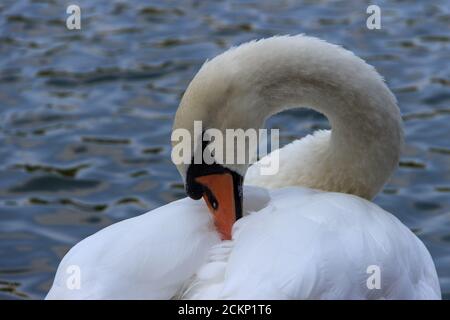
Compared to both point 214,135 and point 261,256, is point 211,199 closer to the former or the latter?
point 214,135

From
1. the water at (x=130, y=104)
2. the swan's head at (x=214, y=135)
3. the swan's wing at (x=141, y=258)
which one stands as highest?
the swan's head at (x=214, y=135)

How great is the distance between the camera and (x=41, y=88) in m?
8.69

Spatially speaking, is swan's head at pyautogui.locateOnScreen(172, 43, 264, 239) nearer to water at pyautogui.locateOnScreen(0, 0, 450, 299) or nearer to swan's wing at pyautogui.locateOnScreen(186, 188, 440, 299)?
swan's wing at pyautogui.locateOnScreen(186, 188, 440, 299)

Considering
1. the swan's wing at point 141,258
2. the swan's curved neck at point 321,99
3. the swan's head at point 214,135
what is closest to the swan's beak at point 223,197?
the swan's head at point 214,135

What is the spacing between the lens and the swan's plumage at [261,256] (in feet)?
13.7

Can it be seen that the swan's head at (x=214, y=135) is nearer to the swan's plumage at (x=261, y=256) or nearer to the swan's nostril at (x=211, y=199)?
the swan's nostril at (x=211, y=199)

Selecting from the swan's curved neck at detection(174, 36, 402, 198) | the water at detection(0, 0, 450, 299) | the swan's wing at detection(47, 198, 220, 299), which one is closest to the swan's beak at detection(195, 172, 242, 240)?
the swan's wing at detection(47, 198, 220, 299)

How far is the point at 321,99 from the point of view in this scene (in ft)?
17.6

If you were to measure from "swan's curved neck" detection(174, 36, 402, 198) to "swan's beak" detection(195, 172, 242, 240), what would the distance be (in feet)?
0.79

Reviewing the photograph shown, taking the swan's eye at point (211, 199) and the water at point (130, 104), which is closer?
the swan's eye at point (211, 199)

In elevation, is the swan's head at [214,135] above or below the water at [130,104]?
above

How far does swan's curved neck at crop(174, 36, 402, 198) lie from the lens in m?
5.09
